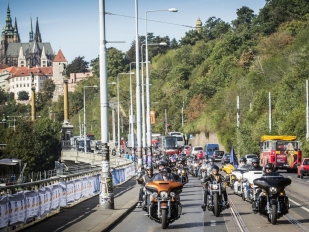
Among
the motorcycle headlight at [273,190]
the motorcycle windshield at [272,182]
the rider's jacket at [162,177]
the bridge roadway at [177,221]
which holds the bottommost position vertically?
the bridge roadway at [177,221]

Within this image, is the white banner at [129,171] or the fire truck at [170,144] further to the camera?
the fire truck at [170,144]

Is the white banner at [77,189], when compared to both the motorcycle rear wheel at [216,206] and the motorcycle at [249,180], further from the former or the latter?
the motorcycle rear wheel at [216,206]

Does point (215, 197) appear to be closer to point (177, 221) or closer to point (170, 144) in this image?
point (177, 221)

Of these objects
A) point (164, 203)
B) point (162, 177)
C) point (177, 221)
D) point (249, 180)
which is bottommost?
point (177, 221)

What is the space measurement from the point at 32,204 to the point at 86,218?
2695mm

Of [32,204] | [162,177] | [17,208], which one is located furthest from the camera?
[162,177]

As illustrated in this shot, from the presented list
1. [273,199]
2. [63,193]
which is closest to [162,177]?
[273,199]

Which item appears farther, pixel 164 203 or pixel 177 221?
pixel 177 221

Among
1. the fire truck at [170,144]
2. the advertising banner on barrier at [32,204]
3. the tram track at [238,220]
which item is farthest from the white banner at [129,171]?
the fire truck at [170,144]

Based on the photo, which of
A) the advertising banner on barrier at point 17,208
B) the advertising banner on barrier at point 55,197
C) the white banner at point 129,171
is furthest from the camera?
the white banner at point 129,171

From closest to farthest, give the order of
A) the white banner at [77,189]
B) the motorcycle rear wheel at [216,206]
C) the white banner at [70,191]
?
the motorcycle rear wheel at [216,206], the white banner at [70,191], the white banner at [77,189]

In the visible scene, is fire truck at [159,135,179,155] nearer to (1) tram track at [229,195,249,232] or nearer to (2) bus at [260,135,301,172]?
(2) bus at [260,135,301,172]

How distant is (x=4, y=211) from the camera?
19.4m

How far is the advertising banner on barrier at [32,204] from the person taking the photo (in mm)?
22078
